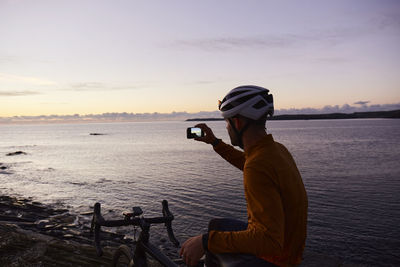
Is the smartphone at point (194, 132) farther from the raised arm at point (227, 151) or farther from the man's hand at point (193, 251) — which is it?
the man's hand at point (193, 251)

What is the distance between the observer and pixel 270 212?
A: 8.04 feet

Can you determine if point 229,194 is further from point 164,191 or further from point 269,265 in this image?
point 269,265

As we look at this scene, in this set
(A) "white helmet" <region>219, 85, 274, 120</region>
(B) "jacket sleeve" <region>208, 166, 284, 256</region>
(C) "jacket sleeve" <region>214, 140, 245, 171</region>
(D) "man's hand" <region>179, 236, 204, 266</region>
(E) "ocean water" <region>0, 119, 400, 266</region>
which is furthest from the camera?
(E) "ocean water" <region>0, 119, 400, 266</region>

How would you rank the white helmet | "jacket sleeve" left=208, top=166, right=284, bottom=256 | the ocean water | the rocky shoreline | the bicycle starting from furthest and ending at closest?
the ocean water
the rocky shoreline
the bicycle
the white helmet
"jacket sleeve" left=208, top=166, right=284, bottom=256

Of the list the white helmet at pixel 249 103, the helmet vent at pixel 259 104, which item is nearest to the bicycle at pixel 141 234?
the white helmet at pixel 249 103

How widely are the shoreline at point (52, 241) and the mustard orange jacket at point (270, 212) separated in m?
7.74

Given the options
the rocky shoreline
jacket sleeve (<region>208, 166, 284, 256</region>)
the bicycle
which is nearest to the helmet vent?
jacket sleeve (<region>208, 166, 284, 256</region>)

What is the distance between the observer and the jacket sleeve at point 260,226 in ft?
8.02

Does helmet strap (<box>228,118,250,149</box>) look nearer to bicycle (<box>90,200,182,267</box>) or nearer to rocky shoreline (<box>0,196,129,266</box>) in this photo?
bicycle (<box>90,200,182,267</box>)

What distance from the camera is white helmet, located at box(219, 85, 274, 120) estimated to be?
300 cm

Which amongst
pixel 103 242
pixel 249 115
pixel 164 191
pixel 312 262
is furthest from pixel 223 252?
pixel 164 191

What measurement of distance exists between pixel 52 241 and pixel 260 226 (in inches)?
416

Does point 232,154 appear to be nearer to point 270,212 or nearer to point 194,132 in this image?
point 194,132

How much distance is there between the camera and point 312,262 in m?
10.3
